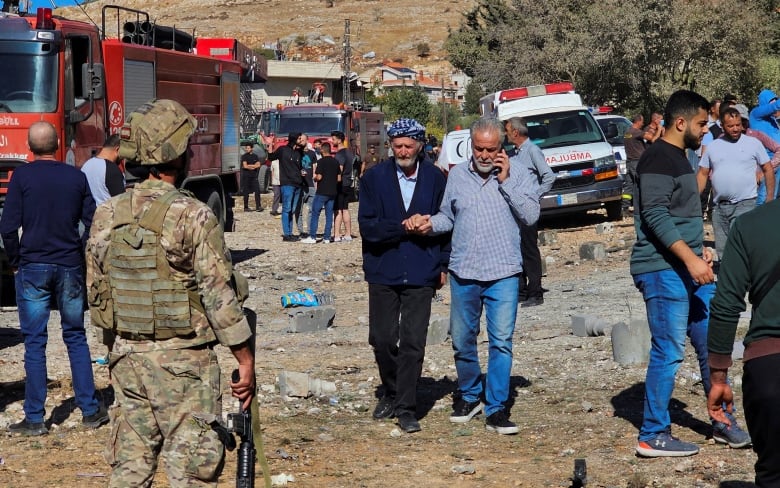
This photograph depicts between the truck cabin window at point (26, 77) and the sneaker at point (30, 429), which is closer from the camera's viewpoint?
the sneaker at point (30, 429)

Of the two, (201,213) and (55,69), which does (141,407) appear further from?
(55,69)

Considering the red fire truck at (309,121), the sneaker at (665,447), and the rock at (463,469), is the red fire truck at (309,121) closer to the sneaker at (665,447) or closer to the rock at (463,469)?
the rock at (463,469)

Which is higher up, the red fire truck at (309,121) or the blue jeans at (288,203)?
the red fire truck at (309,121)

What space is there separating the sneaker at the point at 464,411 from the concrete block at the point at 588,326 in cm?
257

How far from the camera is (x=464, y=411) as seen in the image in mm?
7273

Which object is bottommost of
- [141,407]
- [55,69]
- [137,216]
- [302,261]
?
[302,261]

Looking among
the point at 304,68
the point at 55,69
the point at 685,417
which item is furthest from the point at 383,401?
the point at 304,68

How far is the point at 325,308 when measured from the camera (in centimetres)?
1089

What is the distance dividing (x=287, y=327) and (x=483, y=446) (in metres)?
4.58

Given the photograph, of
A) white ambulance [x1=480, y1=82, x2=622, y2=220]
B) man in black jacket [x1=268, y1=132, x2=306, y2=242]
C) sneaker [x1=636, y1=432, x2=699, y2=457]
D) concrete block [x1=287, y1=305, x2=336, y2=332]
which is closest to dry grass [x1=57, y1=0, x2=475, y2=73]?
white ambulance [x1=480, y1=82, x2=622, y2=220]

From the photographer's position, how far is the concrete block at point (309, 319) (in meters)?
10.7

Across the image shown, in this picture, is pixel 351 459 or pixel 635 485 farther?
pixel 351 459

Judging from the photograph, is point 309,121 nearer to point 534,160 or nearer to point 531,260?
point 531,260

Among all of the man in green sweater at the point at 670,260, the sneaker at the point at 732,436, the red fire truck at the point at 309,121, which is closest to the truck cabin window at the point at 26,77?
the man in green sweater at the point at 670,260
